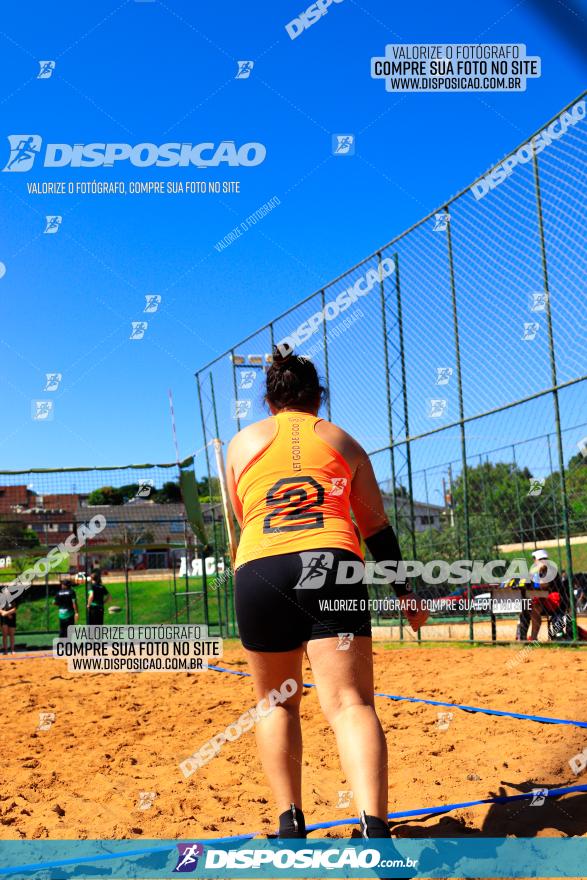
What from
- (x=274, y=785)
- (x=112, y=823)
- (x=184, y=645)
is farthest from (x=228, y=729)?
(x=184, y=645)

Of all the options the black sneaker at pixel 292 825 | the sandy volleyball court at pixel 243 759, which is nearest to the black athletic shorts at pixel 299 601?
the black sneaker at pixel 292 825

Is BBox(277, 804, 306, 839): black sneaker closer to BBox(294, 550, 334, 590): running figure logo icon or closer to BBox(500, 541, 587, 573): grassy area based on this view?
BBox(294, 550, 334, 590): running figure logo icon

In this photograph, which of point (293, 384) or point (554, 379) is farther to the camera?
point (554, 379)

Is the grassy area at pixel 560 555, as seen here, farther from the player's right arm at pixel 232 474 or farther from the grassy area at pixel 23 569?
the player's right arm at pixel 232 474

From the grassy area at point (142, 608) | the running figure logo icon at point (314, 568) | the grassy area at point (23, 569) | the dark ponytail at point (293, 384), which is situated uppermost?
the dark ponytail at point (293, 384)

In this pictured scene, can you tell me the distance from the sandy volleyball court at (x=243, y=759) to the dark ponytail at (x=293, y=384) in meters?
1.68

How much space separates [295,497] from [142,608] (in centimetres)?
3067

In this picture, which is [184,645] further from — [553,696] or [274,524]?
[274,524]

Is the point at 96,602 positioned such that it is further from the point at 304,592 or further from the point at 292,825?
the point at 304,592

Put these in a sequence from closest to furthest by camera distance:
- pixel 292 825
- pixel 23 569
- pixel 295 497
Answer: pixel 292 825 < pixel 295 497 < pixel 23 569

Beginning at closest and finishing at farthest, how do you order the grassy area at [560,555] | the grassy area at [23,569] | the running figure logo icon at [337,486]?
the running figure logo icon at [337,486] < the grassy area at [560,555] < the grassy area at [23,569]

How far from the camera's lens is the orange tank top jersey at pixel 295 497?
2.63m

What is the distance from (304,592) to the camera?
2555 mm

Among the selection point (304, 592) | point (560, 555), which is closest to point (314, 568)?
point (304, 592)
